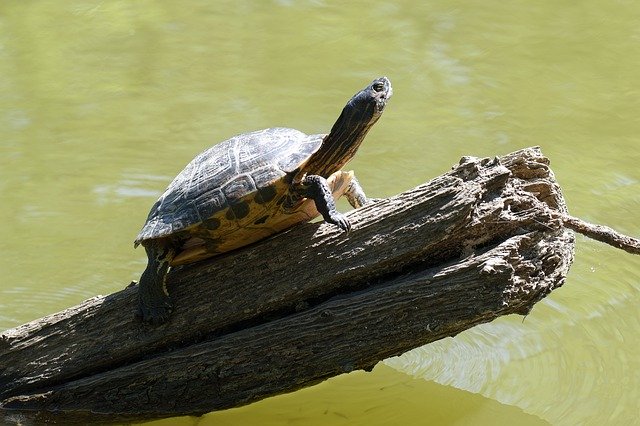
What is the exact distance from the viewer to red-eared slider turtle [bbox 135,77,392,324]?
4070 mm

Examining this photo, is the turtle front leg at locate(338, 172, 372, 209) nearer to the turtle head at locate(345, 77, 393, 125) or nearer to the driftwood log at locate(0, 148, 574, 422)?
the turtle head at locate(345, 77, 393, 125)

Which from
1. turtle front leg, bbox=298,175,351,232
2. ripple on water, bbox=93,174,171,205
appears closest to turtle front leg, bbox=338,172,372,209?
turtle front leg, bbox=298,175,351,232

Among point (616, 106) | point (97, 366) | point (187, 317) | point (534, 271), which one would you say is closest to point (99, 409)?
point (97, 366)

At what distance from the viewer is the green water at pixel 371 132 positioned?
461 centimetres

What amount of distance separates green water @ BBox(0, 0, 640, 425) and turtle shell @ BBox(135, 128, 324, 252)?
0.93m

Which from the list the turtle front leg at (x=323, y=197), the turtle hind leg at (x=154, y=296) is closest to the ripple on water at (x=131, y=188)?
the turtle hind leg at (x=154, y=296)

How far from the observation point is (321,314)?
12.7 feet

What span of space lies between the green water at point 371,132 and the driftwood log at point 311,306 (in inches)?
16.3

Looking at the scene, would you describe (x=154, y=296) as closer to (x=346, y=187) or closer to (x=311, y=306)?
(x=311, y=306)

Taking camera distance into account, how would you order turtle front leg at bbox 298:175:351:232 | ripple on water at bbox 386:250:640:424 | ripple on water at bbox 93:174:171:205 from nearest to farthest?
1. turtle front leg at bbox 298:175:351:232
2. ripple on water at bbox 386:250:640:424
3. ripple on water at bbox 93:174:171:205

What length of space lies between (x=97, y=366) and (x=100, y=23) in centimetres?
566

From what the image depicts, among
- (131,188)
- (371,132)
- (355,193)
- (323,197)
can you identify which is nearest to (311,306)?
(323,197)

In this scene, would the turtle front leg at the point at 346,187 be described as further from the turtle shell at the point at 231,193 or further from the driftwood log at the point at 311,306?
the driftwood log at the point at 311,306

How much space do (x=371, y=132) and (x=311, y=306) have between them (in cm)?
312
